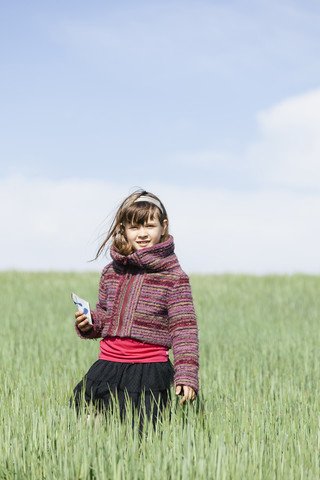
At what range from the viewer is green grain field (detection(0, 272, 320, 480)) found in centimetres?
228

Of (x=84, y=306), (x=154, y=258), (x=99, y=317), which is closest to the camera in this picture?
(x=154, y=258)

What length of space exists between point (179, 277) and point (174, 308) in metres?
0.16

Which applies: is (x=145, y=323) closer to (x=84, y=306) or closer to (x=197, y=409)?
(x=84, y=306)

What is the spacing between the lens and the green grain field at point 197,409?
228 centimetres

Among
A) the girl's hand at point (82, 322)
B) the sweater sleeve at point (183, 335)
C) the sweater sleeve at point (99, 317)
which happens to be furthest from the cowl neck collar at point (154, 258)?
the girl's hand at point (82, 322)

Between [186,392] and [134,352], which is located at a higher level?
[134,352]

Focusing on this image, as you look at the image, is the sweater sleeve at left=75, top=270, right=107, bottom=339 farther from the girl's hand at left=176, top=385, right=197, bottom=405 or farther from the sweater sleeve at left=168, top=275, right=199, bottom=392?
the girl's hand at left=176, top=385, right=197, bottom=405

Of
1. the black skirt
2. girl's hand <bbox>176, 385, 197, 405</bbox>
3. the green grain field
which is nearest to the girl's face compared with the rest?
the black skirt

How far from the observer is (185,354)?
2730mm

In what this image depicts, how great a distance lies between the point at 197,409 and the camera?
3164mm

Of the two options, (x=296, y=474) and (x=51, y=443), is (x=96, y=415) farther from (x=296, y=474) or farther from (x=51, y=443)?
(x=296, y=474)

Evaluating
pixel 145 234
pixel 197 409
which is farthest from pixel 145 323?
pixel 197 409

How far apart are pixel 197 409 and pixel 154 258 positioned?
0.96 m

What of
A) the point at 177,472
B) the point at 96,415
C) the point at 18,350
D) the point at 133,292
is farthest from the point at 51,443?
the point at 18,350
